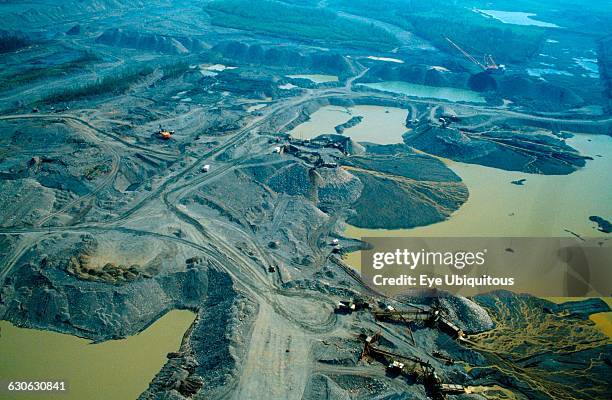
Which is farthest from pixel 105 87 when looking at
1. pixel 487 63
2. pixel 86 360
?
pixel 487 63

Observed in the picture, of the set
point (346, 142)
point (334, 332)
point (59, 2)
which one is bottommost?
point (334, 332)

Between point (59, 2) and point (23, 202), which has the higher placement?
point (59, 2)

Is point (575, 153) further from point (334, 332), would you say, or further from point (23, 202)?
point (23, 202)

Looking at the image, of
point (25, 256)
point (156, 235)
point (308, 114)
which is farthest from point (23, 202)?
point (308, 114)

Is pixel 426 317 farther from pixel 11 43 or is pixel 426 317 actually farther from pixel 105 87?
pixel 11 43

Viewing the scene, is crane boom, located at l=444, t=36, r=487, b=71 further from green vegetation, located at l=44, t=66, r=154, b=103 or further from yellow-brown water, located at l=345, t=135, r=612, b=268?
green vegetation, located at l=44, t=66, r=154, b=103
